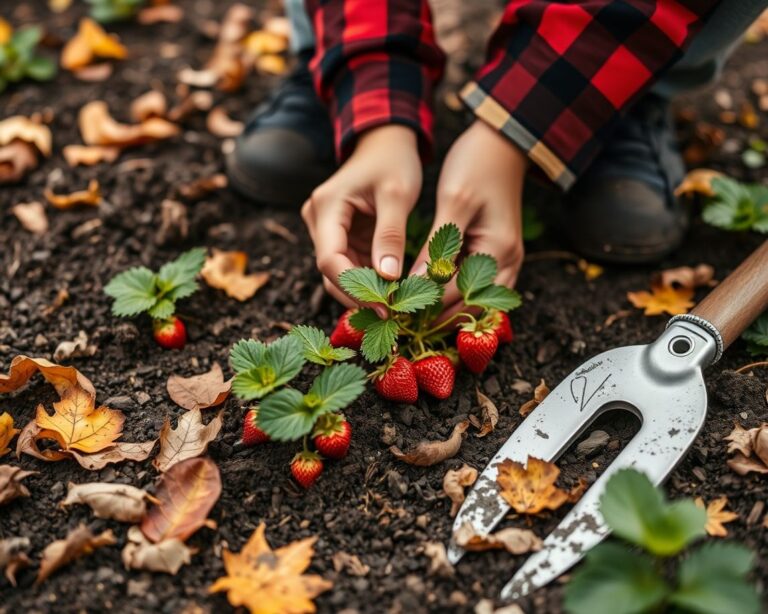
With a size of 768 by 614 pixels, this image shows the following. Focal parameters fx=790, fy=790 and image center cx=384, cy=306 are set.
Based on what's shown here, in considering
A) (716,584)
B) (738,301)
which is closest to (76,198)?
(738,301)

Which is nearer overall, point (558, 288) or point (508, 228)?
point (508, 228)

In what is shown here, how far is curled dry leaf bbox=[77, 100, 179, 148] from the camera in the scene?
2.20 m

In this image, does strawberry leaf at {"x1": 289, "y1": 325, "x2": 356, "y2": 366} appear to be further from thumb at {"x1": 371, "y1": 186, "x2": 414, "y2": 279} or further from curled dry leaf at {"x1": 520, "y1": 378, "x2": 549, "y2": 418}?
curled dry leaf at {"x1": 520, "y1": 378, "x2": 549, "y2": 418}

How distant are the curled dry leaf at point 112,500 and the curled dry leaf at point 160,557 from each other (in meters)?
0.06

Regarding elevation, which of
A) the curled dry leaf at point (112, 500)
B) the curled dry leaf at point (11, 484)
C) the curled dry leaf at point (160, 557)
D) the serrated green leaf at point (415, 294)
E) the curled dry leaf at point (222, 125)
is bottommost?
the curled dry leaf at point (222, 125)

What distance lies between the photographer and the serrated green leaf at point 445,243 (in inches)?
57.3

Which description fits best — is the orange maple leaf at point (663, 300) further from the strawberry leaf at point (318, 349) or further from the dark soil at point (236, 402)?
the strawberry leaf at point (318, 349)

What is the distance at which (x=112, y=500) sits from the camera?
1333mm

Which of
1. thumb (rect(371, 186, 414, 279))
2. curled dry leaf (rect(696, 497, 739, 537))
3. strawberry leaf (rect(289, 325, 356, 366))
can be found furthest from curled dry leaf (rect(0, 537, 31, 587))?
curled dry leaf (rect(696, 497, 739, 537))

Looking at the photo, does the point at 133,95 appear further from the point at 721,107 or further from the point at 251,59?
the point at 721,107

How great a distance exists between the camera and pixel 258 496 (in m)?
1.40

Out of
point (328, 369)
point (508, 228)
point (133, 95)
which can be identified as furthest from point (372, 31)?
point (133, 95)

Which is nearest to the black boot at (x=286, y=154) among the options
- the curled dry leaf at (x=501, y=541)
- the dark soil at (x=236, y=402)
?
the dark soil at (x=236, y=402)

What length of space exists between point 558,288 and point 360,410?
617 mm
